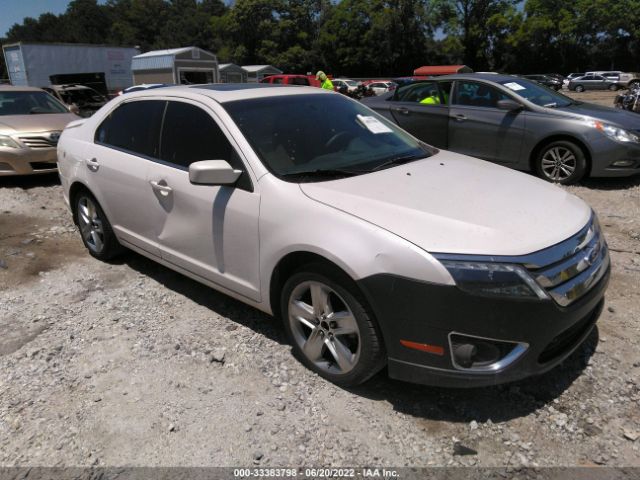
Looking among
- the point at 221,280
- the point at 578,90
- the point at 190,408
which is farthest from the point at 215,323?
the point at 578,90

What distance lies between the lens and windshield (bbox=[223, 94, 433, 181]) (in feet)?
10.0

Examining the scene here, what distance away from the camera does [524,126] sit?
22.2 ft

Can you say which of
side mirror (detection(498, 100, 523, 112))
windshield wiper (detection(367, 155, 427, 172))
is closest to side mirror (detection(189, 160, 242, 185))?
windshield wiper (detection(367, 155, 427, 172))

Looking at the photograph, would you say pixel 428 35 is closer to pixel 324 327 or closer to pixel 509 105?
pixel 509 105

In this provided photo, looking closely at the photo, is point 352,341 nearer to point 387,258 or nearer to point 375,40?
point 387,258

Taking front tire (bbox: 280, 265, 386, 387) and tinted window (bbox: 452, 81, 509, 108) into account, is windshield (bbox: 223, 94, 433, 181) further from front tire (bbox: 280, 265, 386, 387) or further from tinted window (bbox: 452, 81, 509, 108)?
tinted window (bbox: 452, 81, 509, 108)

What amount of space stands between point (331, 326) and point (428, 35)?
7447 cm

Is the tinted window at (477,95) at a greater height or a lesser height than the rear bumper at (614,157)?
greater

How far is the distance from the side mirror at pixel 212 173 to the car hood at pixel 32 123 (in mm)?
5980

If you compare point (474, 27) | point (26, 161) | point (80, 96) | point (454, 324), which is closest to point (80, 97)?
point (80, 96)

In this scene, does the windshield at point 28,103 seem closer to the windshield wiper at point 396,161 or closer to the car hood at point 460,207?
the windshield wiper at point 396,161

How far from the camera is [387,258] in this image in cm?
233

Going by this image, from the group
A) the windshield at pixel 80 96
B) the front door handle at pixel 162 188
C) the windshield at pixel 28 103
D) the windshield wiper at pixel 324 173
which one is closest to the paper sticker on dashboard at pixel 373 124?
the windshield wiper at pixel 324 173

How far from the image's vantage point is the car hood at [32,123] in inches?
295
